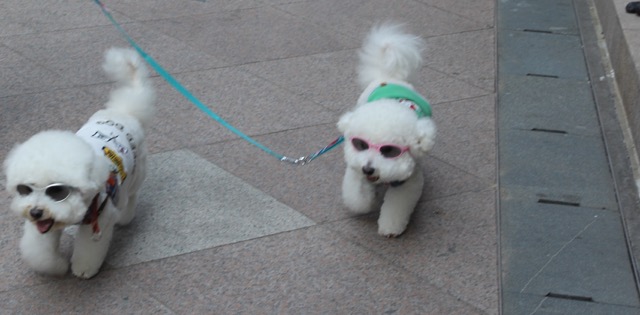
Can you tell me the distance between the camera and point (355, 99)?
6.32m

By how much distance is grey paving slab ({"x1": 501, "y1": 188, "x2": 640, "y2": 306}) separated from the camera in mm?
4305

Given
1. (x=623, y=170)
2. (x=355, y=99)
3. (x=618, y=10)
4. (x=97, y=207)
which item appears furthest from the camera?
(x=618, y=10)

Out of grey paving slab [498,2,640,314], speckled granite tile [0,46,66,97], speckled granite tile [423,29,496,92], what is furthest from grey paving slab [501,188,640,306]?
speckled granite tile [0,46,66,97]

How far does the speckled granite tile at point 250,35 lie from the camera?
279 inches

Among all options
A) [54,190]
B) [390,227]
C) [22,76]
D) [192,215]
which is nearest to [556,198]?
[390,227]

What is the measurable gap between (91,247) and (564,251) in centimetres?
226

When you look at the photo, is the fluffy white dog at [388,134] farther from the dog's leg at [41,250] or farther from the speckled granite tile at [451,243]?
the dog's leg at [41,250]

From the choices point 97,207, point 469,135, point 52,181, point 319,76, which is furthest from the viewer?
point 319,76

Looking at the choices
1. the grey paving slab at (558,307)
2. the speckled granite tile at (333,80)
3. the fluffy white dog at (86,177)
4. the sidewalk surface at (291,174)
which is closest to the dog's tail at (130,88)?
the fluffy white dog at (86,177)

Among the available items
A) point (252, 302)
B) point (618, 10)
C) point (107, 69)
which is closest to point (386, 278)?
point (252, 302)

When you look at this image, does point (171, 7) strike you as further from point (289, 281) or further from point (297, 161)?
point (289, 281)

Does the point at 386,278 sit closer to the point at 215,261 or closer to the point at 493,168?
the point at 215,261

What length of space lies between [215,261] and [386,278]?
82cm

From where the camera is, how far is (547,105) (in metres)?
6.21
